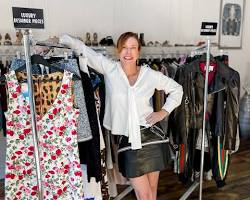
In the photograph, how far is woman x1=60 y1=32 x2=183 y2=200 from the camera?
193 cm

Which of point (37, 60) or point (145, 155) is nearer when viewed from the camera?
point (37, 60)

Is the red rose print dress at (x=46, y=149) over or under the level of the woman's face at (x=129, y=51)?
under

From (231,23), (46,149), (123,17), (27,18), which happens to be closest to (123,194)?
(46,149)

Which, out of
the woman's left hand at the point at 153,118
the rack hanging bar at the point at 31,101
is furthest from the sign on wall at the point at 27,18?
the woman's left hand at the point at 153,118

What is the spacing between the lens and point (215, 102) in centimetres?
254

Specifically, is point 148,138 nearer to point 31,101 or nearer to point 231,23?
point 31,101

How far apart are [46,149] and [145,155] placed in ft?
2.17

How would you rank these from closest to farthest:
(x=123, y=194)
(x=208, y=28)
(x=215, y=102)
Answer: (x=208, y=28) → (x=215, y=102) → (x=123, y=194)

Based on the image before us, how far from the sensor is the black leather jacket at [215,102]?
2.45 m

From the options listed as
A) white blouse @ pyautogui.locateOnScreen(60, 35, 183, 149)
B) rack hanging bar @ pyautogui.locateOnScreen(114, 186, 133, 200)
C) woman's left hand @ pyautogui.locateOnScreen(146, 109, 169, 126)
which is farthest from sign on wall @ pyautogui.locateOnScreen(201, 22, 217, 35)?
rack hanging bar @ pyautogui.locateOnScreen(114, 186, 133, 200)

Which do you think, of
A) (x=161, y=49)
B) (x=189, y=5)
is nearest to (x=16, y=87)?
(x=161, y=49)

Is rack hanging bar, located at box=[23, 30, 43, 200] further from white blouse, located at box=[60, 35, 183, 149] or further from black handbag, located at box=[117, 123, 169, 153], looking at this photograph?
black handbag, located at box=[117, 123, 169, 153]

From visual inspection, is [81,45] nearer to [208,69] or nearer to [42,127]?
[42,127]

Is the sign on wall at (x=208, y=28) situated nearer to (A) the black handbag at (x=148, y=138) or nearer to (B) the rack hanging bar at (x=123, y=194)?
(A) the black handbag at (x=148, y=138)
